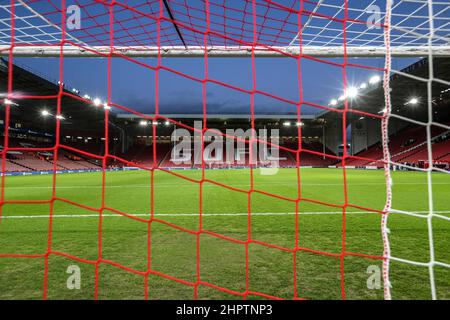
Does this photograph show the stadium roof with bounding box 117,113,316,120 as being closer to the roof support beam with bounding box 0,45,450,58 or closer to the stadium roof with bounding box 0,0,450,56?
the stadium roof with bounding box 0,0,450,56

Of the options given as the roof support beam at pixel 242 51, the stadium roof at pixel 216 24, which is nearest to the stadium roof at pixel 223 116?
the stadium roof at pixel 216 24

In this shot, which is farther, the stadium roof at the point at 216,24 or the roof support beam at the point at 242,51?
the stadium roof at the point at 216,24

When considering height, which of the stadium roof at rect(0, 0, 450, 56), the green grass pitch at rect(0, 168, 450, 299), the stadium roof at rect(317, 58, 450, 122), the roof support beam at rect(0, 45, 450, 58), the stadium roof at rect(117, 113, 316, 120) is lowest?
the green grass pitch at rect(0, 168, 450, 299)

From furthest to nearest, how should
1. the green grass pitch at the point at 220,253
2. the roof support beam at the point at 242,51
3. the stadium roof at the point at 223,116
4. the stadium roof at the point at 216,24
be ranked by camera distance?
the stadium roof at the point at 223,116 → the stadium roof at the point at 216,24 → the roof support beam at the point at 242,51 → the green grass pitch at the point at 220,253

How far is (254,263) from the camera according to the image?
7.02 feet

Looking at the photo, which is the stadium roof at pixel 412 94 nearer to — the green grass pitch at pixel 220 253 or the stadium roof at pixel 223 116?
the stadium roof at pixel 223 116

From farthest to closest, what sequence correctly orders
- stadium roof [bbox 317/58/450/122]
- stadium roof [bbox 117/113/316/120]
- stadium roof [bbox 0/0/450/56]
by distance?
stadium roof [bbox 117/113/316/120], stadium roof [bbox 317/58/450/122], stadium roof [bbox 0/0/450/56]

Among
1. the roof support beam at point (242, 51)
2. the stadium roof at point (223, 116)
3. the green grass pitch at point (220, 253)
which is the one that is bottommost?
the green grass pitch at point (220, 253)

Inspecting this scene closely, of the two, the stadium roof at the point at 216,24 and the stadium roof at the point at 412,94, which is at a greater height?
the stadium roof at the point at 412,94

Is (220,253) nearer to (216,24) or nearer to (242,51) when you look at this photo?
(242,51)

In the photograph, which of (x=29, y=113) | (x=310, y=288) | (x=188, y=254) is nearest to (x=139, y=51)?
(x=188, y=254)

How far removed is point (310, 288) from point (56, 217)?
3607mm

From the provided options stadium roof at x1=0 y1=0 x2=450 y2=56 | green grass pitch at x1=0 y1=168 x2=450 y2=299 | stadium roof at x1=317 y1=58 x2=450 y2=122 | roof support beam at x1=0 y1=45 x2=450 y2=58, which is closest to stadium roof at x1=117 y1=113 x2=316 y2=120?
stadium roof at x1=317 y1=58 x2=450 y2=122
